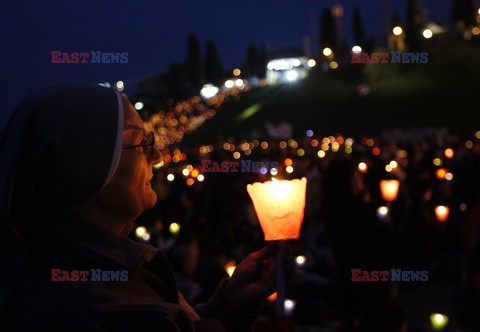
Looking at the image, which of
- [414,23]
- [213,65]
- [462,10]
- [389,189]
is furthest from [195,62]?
[389,189]

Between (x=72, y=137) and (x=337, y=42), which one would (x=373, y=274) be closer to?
(x=72, y=137)

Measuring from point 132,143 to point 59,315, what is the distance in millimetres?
600

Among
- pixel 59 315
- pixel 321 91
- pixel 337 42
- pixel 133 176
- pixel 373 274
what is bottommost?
pixel 373 274

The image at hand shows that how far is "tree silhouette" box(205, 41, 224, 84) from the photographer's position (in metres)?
114

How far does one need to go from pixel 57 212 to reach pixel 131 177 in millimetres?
241

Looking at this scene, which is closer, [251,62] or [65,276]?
[65,276]

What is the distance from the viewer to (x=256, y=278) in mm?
2361

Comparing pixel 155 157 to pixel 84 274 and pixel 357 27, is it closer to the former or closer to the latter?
pixel 84 274

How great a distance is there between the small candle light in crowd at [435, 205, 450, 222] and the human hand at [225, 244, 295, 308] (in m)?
6.95

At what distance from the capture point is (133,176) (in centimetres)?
197

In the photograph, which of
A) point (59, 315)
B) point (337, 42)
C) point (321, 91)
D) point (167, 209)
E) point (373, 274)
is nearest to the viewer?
point (59, 315)

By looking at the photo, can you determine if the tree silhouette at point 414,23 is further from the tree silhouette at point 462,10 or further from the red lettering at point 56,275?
the red lettering at point 56,275

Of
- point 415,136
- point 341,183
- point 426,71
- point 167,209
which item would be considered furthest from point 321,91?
point 341,183

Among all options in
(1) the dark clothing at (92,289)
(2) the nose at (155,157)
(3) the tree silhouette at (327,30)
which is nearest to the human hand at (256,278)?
(1) the dark clothing at (92,289)
